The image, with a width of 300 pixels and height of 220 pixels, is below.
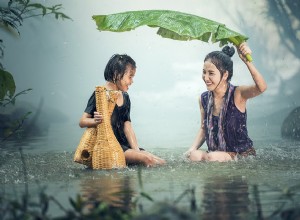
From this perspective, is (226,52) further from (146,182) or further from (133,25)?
(146,182)

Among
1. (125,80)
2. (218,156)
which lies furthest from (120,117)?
(218,156)

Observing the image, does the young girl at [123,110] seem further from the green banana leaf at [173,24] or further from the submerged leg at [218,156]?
the submerged leg at [218,156]

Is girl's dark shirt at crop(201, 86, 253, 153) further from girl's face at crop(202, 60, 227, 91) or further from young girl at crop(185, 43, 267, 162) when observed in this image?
girl's face at crop(202, 60, 227, 91)

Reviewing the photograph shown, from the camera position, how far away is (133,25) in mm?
6285

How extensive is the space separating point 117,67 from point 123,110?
0.49 metres

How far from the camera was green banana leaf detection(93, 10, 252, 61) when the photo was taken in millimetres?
6195

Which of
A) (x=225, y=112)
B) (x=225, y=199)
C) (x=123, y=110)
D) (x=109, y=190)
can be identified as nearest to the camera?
(x=225, y=199)

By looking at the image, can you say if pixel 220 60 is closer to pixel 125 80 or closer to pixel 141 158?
pixel 125 80

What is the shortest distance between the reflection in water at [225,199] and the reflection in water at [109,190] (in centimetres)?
53

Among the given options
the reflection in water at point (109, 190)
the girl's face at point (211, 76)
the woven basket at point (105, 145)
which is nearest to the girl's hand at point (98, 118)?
the woven basket at point (105, 145)

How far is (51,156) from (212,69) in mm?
2763

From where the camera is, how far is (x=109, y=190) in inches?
187

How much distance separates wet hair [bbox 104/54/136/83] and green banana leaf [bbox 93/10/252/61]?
422 mm

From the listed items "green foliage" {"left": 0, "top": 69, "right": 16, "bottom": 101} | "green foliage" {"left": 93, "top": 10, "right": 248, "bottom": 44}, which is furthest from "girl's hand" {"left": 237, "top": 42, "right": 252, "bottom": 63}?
"green foliage" {"left": 0, "top": 69, "right": 16, "bottom": 101}
